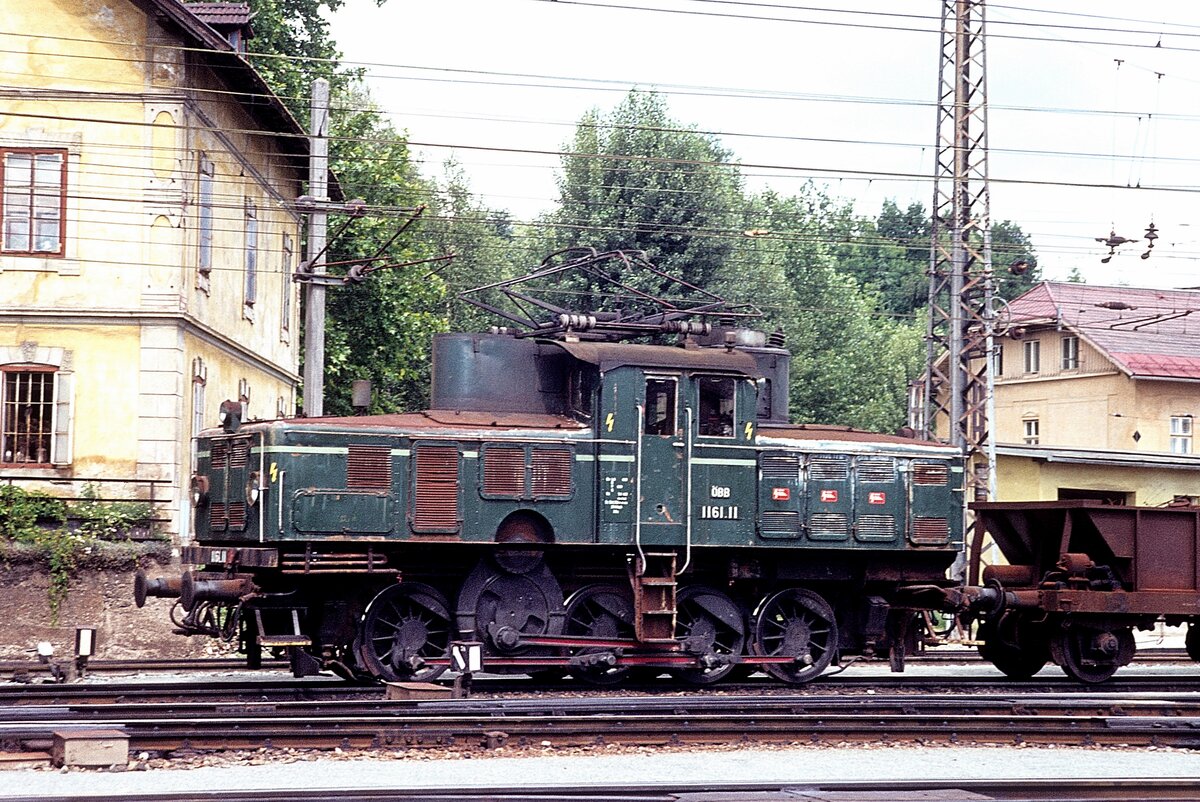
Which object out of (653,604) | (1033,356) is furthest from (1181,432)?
(653,604)

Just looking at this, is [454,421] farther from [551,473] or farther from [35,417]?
[35,417]

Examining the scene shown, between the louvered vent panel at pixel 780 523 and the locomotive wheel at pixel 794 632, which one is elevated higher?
the louvered vent panel at pixel 780 523

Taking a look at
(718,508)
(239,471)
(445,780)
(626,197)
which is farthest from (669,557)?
(626,197)

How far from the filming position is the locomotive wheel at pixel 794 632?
16.7 meters

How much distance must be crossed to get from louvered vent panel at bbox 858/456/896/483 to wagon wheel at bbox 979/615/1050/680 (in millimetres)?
2675

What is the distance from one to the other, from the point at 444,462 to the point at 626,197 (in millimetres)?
29427

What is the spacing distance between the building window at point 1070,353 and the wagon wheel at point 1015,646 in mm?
30475

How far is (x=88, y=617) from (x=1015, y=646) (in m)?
13.3

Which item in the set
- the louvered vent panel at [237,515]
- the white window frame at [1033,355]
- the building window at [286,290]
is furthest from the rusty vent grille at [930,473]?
the white window frame at [1033,355]

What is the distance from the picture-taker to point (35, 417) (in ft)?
74.3

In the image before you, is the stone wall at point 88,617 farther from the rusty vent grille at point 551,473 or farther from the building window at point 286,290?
the building window at point 286,290

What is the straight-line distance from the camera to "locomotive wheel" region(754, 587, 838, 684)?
54.9 ft

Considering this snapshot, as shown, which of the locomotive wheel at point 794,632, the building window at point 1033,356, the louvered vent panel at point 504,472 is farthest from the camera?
the building window at point 1033,356

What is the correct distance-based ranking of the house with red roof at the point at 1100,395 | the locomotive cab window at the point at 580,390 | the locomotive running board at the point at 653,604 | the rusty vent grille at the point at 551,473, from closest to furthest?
the rusty vent grille at the point at 551,473 < the locomotive running board at the point at 653,604 < the locomotive cab window at the point at 580,390 < the house with red roof at the point at 1100,395
